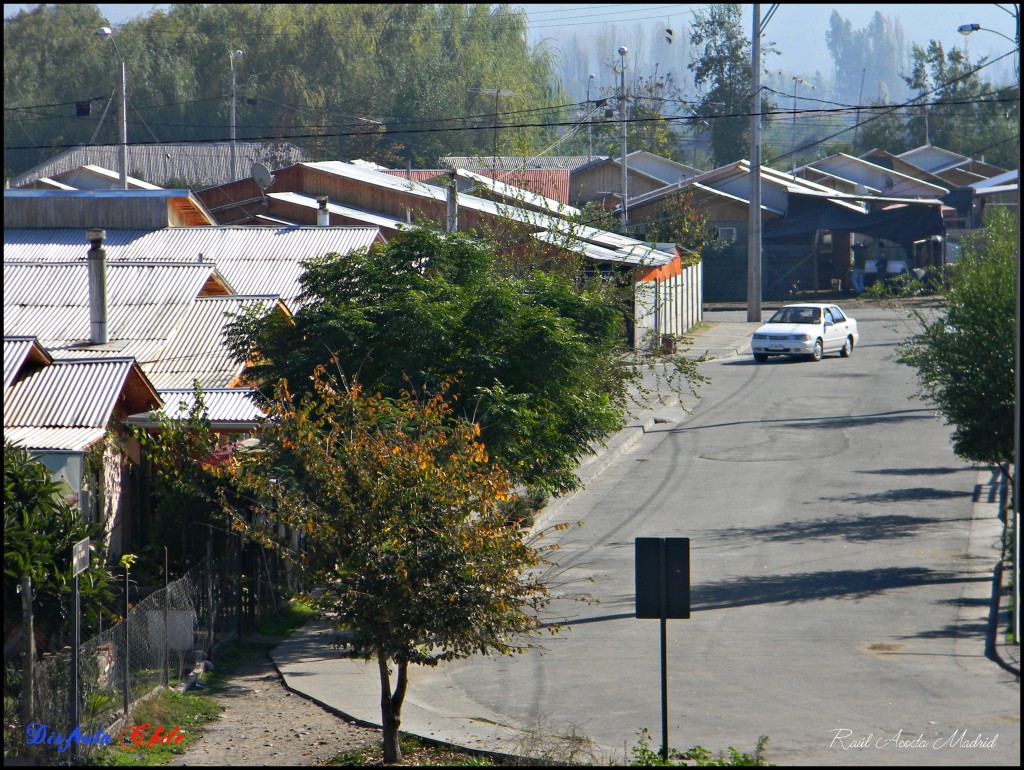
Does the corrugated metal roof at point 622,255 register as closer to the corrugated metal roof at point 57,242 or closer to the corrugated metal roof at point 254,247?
the corrugated metal roof at point 254,247

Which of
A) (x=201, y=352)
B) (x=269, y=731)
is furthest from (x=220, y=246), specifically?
(x=269, y=731)

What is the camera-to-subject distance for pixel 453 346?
13.9 metres

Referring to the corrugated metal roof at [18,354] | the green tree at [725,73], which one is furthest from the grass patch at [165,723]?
the green tree at [725,73]

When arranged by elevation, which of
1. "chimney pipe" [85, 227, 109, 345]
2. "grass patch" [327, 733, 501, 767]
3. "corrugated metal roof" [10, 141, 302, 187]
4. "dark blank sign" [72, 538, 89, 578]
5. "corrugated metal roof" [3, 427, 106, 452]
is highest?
"corrugated metal roof" [10, 141, 302, 187]

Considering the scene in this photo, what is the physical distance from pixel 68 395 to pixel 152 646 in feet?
13.8

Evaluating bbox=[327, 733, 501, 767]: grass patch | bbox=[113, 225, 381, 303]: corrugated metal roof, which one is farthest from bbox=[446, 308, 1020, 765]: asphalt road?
bbox=[113, 225, 381, 303]: corrugated metal roof

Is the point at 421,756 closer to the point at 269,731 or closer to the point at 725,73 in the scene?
the point at 269,731

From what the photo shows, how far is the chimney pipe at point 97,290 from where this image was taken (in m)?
17.5

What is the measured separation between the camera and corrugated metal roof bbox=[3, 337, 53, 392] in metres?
13.8

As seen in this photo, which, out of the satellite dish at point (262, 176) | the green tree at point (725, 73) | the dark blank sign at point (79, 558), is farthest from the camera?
the green tree at point (725, 73)

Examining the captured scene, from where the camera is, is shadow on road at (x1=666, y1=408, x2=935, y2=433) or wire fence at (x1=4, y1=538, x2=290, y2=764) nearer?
wire fence at (x1=4, y1=538, x2=290, y2=764)

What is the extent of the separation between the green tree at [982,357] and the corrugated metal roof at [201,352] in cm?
903

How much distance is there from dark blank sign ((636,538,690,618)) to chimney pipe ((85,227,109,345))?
1095 centimetres

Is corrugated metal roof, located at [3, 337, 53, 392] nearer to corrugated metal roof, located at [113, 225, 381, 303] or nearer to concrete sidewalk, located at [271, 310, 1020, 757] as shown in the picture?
concrete sidewalk, located at [271, 310, 1020, 757]
